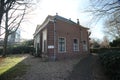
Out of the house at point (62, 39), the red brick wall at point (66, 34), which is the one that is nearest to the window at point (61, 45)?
the house at point (62, 39)

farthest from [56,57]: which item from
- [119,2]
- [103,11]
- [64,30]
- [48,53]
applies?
[119,2]

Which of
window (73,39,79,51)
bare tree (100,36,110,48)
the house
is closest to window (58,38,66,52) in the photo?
the house

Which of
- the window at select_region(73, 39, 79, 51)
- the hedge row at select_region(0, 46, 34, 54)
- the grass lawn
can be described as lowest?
the grass lawn

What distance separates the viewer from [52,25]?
60.5 feet

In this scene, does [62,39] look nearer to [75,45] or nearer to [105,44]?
[75,45]

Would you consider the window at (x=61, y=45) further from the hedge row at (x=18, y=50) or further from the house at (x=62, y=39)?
the hedge row at (x=18, y=50)

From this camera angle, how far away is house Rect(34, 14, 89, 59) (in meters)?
18.0

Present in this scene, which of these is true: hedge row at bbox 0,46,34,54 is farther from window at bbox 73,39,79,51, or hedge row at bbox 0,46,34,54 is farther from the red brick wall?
the red brick wall

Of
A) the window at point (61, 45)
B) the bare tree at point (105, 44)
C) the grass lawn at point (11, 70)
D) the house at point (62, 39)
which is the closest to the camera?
the grass lawn at point (11, 70)

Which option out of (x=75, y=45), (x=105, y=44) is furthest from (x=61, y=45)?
(x=105, y=44)

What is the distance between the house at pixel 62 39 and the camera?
18.0m

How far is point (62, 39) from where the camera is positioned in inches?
760

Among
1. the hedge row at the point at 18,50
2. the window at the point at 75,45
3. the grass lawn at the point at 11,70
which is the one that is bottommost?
the grass lawn at the point at 11,70

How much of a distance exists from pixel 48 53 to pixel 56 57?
50.0 inches
